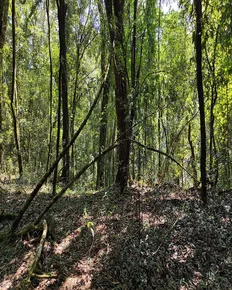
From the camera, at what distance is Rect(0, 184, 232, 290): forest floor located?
3184 millimetres

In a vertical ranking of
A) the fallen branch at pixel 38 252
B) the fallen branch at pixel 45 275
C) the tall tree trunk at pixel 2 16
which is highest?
the tall tree trunk at pixel 2 16

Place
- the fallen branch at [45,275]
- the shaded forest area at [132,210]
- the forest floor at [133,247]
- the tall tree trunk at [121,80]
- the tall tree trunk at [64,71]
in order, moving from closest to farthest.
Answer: the fallen branch at [45,275], the forest floor at [133,247], the shaded forest area at [132,210], the tall tree trunk at [121,80], the tall tree trunk at [64,71]

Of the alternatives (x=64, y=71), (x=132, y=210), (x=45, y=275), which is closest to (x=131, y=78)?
(x=64, y=71)

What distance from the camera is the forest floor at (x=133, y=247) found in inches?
125

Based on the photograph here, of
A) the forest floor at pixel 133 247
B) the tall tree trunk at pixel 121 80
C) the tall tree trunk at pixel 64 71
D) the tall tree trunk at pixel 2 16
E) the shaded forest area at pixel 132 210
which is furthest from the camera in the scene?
the tall tree trunk at pixel 64 71

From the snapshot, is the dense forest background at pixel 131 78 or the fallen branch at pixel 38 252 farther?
the dense forest background at pixel 131 78

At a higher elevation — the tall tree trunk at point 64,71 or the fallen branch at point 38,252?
the tall tree trunk at point 64,71

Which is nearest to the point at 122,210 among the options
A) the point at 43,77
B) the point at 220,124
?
the point at 220,124

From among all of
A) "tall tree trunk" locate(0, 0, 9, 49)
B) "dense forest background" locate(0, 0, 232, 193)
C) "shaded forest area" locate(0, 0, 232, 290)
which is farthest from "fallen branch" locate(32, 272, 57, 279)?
"tall tree trunk" locate(0, 0, 9, 49)

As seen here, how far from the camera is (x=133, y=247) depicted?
3744 mm

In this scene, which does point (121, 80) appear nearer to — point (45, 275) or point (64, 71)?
point (64, 71)

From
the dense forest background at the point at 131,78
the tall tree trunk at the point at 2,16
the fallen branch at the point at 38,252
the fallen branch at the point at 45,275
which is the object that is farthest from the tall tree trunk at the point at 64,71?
the fallen branch at the point at 45,275

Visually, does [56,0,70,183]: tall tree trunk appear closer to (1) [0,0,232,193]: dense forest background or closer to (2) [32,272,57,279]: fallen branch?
(1) [0,0,232,193]: dense forest background

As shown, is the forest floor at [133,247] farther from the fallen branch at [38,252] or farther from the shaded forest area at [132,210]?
the fallen branch at [38,252]
